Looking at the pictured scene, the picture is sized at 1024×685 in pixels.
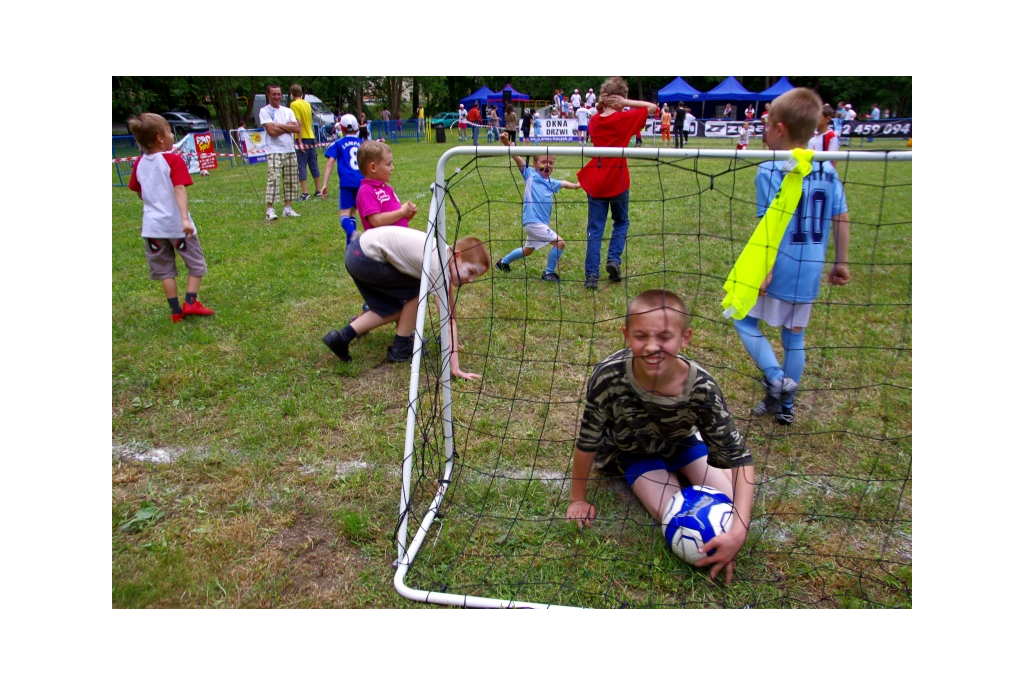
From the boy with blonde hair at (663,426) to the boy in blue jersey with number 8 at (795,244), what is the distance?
0.91 m

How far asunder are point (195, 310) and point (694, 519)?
4413mm

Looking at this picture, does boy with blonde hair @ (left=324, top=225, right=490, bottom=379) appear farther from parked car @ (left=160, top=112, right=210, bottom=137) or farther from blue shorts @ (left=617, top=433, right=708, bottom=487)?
parked car @ (left=160, top=112, right=210, bottom=137)

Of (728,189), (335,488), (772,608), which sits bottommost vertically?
(772,608)

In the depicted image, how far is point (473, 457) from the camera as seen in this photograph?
10.6 feet

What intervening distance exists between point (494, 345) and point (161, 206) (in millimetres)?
2831

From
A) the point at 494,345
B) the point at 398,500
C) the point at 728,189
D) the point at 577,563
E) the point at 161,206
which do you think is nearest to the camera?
the point at 577,563

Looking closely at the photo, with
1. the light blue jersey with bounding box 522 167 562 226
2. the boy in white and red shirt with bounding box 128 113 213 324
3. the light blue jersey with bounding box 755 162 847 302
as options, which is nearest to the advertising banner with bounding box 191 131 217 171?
the boy in white and red shirt with bounding box 128 113 213 324

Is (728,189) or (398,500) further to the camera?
(728,189)

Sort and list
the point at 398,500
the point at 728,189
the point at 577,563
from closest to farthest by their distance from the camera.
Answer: the point at 577,563
the point at 398,500
the point at 728,189

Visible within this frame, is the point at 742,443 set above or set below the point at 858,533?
above

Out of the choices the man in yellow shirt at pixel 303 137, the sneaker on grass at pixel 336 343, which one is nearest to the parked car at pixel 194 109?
the man in yellow shirt at pixel 303 137

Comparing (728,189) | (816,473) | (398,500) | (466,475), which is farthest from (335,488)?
(728,189)

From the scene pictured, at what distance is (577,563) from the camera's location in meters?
2.54

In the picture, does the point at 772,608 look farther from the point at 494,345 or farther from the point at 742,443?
the point at 494,345
